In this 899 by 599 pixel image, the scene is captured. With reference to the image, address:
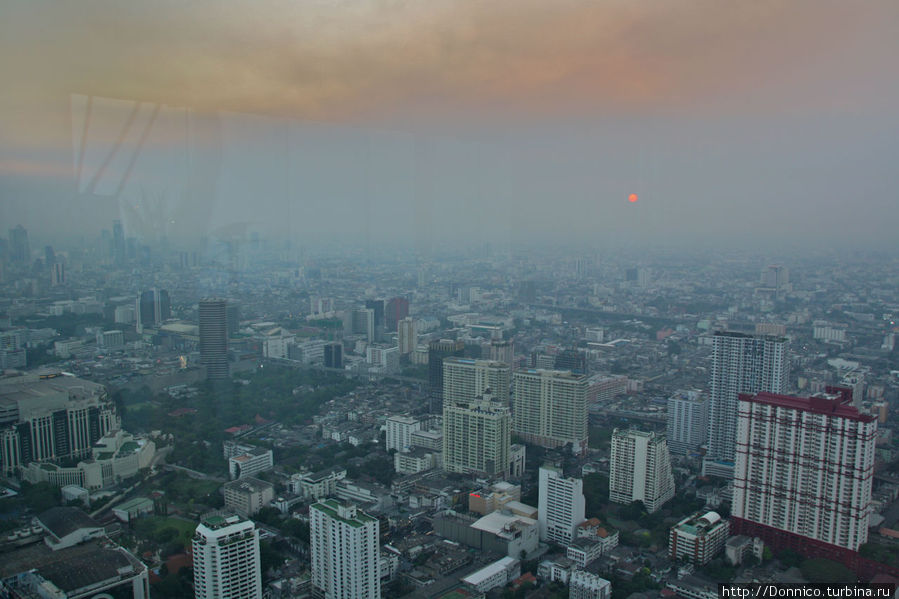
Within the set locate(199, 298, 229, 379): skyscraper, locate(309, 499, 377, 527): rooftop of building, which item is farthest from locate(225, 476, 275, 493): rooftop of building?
locate(199, 298, 229, 379): skyscraper

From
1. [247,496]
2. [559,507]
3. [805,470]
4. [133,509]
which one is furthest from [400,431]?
[805,470]

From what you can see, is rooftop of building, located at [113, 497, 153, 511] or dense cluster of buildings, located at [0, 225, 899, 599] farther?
rooftop of building, located at [113, 497, 153, 511]

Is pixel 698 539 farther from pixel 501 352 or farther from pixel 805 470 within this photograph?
pixel 501 352

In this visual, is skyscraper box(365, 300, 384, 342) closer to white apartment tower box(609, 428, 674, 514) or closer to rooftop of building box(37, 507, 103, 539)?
white apartment tower box(609, 428, 674, 514)

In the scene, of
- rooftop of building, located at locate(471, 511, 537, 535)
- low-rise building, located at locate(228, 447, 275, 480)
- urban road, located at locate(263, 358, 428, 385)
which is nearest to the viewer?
rooftop of building, located at locate(471, 511, 537, 535)

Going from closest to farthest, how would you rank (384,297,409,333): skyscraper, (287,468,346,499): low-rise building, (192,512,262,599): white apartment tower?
(192,512,262,599): white apartment tower, (287,468,346,499): low-rise building, (384,297,409,333): skyscraper

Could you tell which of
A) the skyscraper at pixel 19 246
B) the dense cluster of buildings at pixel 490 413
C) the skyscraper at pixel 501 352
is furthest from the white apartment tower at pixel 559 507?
the skyscraper at pixel 19 246
